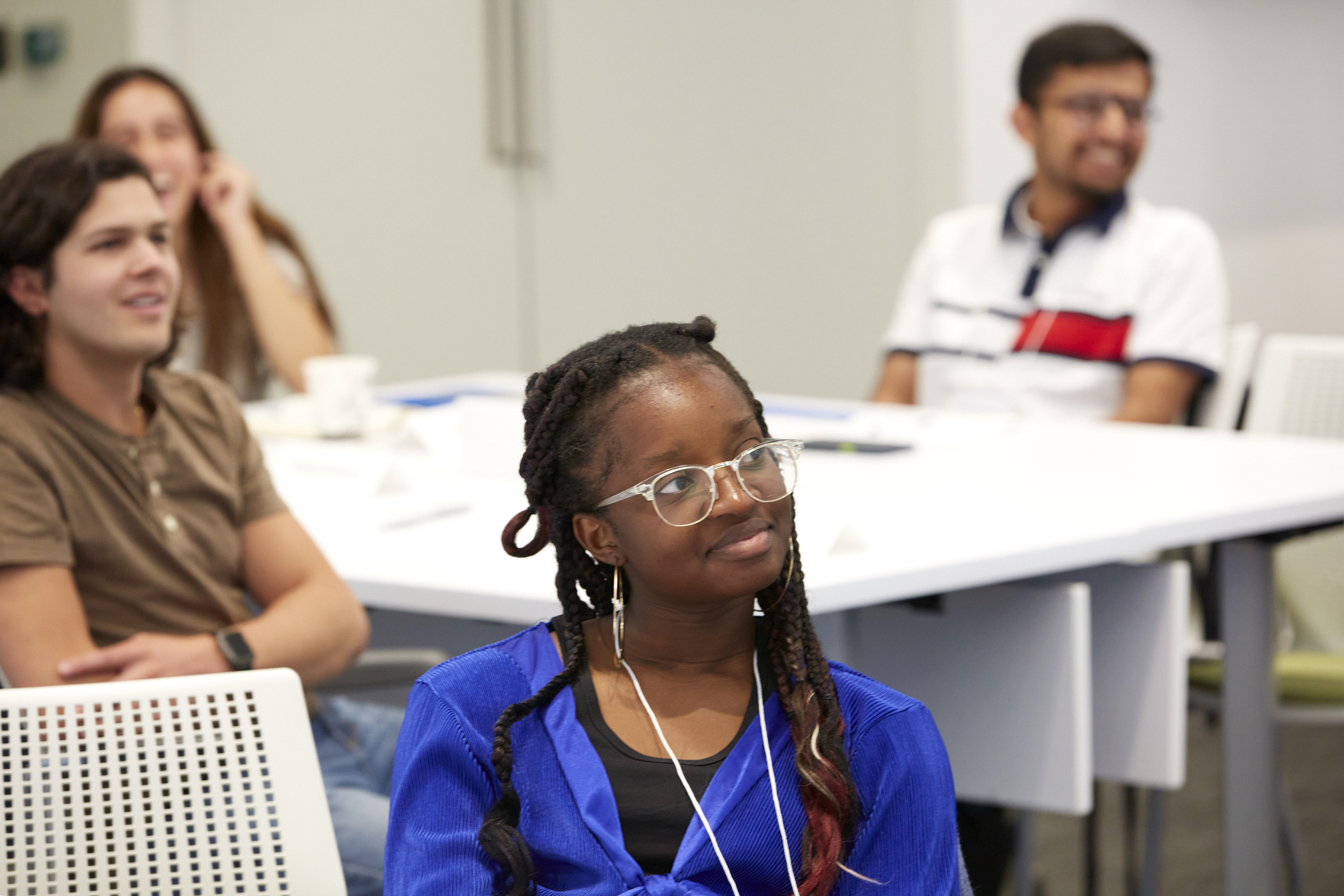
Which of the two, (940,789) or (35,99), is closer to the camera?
(940,789)

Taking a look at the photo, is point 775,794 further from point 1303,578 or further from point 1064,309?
point 1064,309

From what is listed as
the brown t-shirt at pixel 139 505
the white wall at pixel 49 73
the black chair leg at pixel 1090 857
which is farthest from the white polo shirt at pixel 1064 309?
the white wall at pixel 49 73

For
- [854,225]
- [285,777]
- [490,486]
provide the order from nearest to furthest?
[285,777] → [490,486] → [854,225]

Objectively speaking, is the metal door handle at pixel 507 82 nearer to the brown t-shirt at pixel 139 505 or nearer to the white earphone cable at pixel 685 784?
the brown t-shirt at pixel 139 505

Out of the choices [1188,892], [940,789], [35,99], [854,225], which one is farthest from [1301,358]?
[35,99]

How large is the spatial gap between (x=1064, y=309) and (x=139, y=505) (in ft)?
6.08

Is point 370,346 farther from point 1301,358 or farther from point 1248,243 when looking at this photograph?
point 1301,358

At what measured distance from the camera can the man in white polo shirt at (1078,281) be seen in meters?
2.77

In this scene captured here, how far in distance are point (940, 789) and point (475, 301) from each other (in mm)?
4210

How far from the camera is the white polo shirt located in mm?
2793

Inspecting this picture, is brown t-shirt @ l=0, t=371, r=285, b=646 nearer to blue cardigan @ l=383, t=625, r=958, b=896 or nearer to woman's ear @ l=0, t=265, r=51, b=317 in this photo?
woman's ear @ l=0, t=265, r=51, b=317

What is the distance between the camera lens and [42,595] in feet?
4.92

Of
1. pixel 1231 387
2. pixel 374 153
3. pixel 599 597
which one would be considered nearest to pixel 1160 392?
pixel 1231 387

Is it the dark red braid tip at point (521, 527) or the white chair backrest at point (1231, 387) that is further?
the white chair backrest at point (1231, 387)
